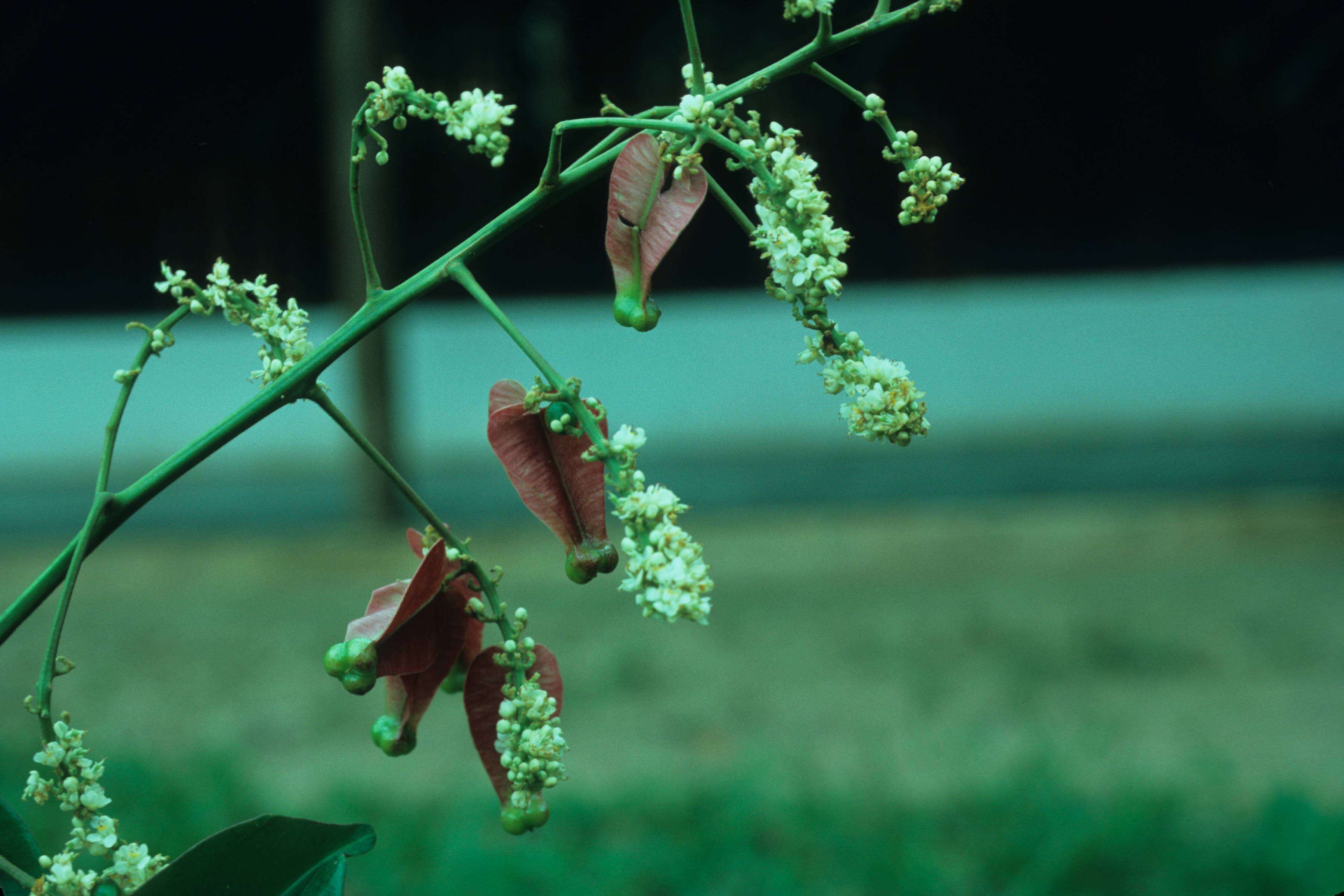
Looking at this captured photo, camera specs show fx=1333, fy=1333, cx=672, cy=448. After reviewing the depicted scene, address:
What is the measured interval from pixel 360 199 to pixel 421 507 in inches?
3.2

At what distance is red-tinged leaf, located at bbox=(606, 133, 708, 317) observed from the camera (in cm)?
34

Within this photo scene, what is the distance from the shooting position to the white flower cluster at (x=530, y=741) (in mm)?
315

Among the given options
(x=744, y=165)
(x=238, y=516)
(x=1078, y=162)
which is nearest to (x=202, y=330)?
(x=238, y=516)

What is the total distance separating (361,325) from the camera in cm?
31

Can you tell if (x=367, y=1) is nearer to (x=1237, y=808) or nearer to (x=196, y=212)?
(x=196, y=212)

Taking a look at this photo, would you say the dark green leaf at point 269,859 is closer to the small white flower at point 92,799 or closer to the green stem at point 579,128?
the small white flower at point 92,799

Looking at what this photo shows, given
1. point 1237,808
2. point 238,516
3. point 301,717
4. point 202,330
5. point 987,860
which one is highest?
point 202,330

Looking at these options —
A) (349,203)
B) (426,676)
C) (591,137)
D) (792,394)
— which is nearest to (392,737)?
(426,676)

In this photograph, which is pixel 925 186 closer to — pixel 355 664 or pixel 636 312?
pixel 636 312

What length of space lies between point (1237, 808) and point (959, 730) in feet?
1.47

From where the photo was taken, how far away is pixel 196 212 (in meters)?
2.12

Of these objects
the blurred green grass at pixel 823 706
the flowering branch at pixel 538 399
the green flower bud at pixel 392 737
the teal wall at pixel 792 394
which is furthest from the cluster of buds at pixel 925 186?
the teal wall at pixel 792 394

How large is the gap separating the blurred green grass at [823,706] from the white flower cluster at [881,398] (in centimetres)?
121

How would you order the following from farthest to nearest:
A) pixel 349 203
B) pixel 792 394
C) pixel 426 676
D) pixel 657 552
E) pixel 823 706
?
pixel 792 394
pixel 349 203
pixel 823 706
pixel 426 676
pixel 657 552
